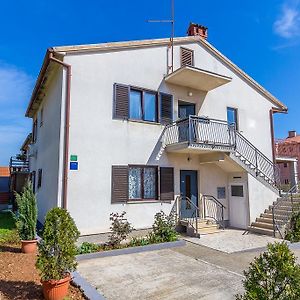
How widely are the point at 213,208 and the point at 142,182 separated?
440 centimetres

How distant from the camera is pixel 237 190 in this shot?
44.7ft

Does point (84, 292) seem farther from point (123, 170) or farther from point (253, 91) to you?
point (253, 91)

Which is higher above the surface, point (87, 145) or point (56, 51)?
point (56, 51)

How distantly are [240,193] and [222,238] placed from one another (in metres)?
3.16

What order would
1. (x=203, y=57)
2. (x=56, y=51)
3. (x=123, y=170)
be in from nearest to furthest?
(x=56, y=51)
(x=123, y=170)
(x=203, y=57)

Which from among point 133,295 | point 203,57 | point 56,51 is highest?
point 203,57

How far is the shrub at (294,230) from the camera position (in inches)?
434

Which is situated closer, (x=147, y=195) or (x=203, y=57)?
(x=147, y=195)

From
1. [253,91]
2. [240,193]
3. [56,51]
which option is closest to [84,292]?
[56,51]

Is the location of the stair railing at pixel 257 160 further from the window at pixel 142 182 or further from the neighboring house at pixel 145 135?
the window at pixel 142 182

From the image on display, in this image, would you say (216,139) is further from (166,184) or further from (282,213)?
(282,213)

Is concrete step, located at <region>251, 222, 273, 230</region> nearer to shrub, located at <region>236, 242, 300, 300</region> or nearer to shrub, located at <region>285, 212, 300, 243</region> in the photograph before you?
shrub, located at <region>285, 212, 300, 243</region>

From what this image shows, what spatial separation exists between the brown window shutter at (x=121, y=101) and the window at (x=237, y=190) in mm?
6854

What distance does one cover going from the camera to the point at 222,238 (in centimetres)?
1116
